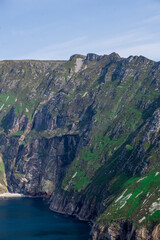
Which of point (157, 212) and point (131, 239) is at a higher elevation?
point (157, 212)

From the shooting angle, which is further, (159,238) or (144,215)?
(144,215)

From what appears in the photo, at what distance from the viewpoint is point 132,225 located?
19988cm

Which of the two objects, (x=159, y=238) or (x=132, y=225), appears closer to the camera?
(x=159, y=238)

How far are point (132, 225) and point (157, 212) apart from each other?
1459 centimetres

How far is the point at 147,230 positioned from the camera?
19162 cm

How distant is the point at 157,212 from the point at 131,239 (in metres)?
18.7

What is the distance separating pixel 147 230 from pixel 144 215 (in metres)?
9.57

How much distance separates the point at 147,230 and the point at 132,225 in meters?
→ 10.2

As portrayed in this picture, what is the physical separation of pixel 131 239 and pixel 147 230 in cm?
1094

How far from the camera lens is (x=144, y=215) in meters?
200

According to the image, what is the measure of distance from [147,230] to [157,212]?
33.0 feet

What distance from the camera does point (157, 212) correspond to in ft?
640

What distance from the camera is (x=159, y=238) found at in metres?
186
